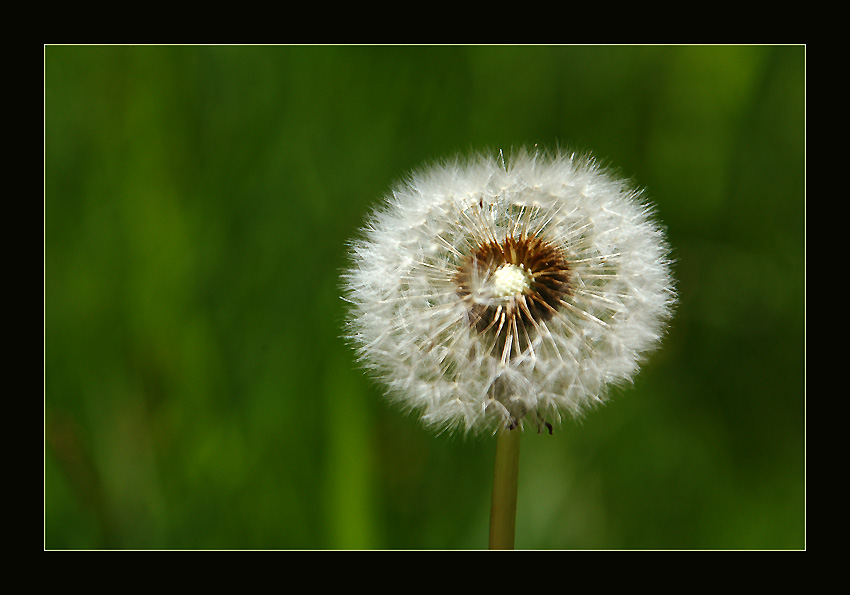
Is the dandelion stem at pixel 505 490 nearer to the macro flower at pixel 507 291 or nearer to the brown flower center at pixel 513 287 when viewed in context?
the macro flower at pixel 507 291

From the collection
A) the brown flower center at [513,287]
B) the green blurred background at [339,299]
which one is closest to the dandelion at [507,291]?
the brown flower center at [513,287]

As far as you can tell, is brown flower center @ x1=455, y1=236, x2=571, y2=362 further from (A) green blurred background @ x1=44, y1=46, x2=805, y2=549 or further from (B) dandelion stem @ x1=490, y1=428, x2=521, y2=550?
(A) green blurred background @ x1=44, y1=46, x2=805, y2=549

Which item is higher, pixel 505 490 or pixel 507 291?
pixel 507 291

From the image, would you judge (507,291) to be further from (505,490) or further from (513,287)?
(505,490)

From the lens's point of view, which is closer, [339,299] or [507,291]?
[507,291]

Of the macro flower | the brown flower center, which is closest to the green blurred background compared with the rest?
the macro flower

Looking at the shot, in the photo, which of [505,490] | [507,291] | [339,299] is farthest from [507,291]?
[339,299]

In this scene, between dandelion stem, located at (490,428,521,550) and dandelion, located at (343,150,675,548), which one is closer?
dandelion stem, located at (490,428,521,550)
